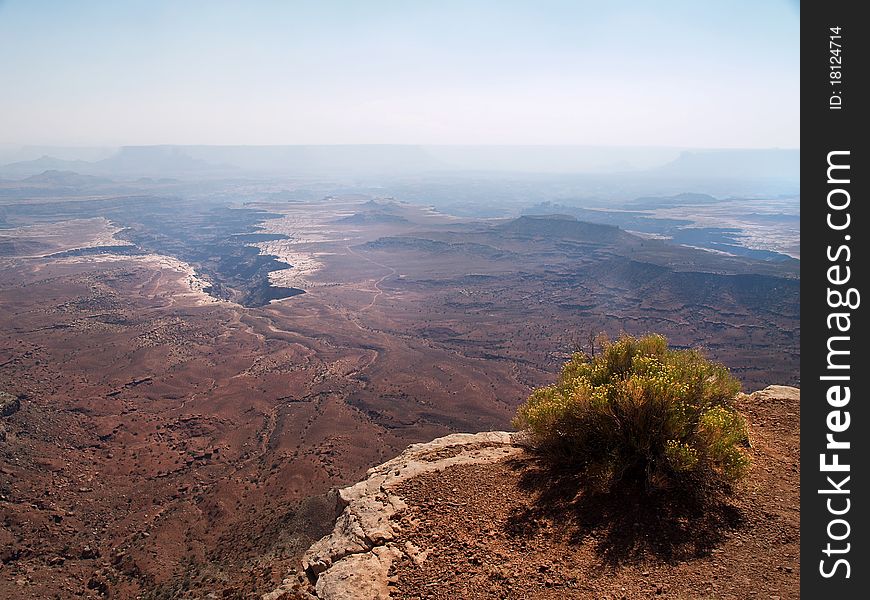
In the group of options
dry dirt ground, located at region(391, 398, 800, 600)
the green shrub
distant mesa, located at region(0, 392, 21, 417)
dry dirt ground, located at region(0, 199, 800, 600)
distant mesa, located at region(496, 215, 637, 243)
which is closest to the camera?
dry dirt ground, located at region(391, 398, 800, 600)

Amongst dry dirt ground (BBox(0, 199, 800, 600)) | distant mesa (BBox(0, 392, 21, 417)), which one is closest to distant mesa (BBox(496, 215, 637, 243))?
dry dirt ground (BBox(0, 199, 800, 600))

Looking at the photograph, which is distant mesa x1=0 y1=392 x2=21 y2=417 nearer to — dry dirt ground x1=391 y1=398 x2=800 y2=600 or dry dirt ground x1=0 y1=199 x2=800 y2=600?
dry dirt ground x1=0 y1=199 x2=800 y2=600

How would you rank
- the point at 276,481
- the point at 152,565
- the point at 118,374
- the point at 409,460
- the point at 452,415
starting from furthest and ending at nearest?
the point at 118,374
the point at 452,415
the point at 276,481
the point at 152,565
the point at 409,460

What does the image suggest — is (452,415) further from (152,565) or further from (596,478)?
(596,478)

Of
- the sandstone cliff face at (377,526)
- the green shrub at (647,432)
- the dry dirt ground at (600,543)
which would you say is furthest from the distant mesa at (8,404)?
the green shrub at (647,432)

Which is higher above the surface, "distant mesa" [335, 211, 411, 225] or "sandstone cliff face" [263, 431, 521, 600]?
"distant mesa" [335, 211, 411, 225]

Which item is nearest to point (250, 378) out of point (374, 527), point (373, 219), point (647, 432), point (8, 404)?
point (8, 404)
